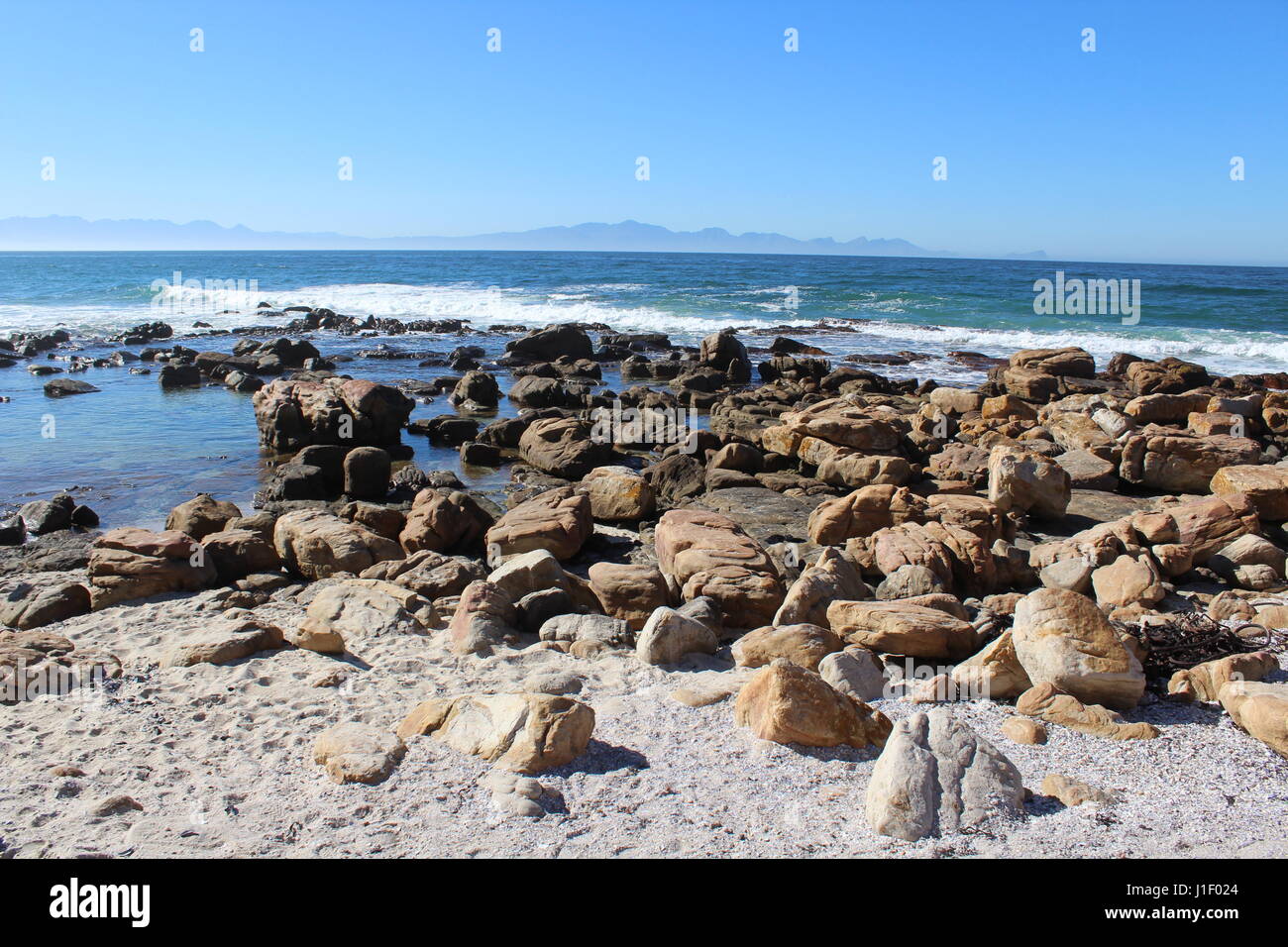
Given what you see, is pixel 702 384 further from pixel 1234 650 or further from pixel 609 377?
pixel 1234 650

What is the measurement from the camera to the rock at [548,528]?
8352 mm

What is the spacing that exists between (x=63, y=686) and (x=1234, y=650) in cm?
688

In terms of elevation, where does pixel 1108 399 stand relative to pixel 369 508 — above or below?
above

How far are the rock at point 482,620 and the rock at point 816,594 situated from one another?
1.89 m

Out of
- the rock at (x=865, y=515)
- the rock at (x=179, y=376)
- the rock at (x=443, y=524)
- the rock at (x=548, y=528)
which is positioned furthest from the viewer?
the rock at (x=179, y=376)

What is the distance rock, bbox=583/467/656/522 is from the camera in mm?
9797

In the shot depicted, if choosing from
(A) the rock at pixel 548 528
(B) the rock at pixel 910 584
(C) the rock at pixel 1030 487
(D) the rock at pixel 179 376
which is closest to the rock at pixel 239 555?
(A) the rock at pixel 548 528

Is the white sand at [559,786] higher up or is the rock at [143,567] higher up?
the rock at [143,567]

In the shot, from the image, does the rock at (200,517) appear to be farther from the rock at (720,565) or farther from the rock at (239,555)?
the rock at (720,565)

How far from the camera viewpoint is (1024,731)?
4480 mm

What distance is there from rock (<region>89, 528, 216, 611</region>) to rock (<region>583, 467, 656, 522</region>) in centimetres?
395
